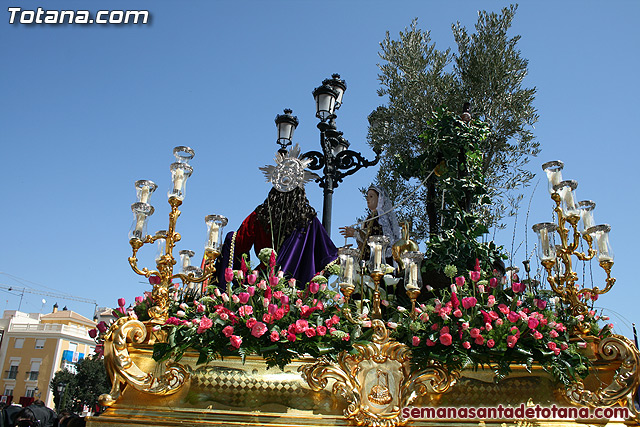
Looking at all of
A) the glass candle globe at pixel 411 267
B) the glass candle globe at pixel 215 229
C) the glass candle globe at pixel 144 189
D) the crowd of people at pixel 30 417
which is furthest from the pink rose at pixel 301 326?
the crowd of people at pixel 30 417

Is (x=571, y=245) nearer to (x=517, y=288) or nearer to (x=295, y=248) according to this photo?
(x=517, y=288)

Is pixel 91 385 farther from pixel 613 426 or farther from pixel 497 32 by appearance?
pixel 613 426

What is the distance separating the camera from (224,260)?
6.68 metres

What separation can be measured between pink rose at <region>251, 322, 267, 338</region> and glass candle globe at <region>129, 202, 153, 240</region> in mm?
1617

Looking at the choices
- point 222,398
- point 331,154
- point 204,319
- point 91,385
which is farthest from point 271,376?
point 91,385

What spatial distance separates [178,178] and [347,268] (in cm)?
208

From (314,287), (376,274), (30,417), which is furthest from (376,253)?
(30,417)

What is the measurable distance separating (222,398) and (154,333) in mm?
900

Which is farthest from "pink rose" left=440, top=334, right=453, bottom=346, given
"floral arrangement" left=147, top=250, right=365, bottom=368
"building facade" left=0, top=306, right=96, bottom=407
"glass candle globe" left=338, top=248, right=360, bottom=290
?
"building facade" left=0, top=306, right=96, bottom=407

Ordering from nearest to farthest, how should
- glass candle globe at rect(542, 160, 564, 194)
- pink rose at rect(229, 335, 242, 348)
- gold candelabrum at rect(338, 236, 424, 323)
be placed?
pink rose at rect(229, 335, 242, 348) → gold candelabrum at rect(338, 236, 424, 323) → glass candle globe at rect(542, 160, 564, 194)

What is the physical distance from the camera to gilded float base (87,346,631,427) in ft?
13.8

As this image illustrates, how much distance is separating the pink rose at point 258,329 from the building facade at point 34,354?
145 ft

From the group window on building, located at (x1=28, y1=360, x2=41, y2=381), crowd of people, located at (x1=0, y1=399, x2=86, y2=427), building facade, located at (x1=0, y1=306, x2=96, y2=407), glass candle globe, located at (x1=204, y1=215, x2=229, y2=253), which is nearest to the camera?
glass candle globe, located at (x1=204, y1=215, x2=229, y2=253)

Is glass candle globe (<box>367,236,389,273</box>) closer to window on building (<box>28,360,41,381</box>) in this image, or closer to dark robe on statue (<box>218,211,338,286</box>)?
dark robe on statue (<box>218,211,338,286</box>)
